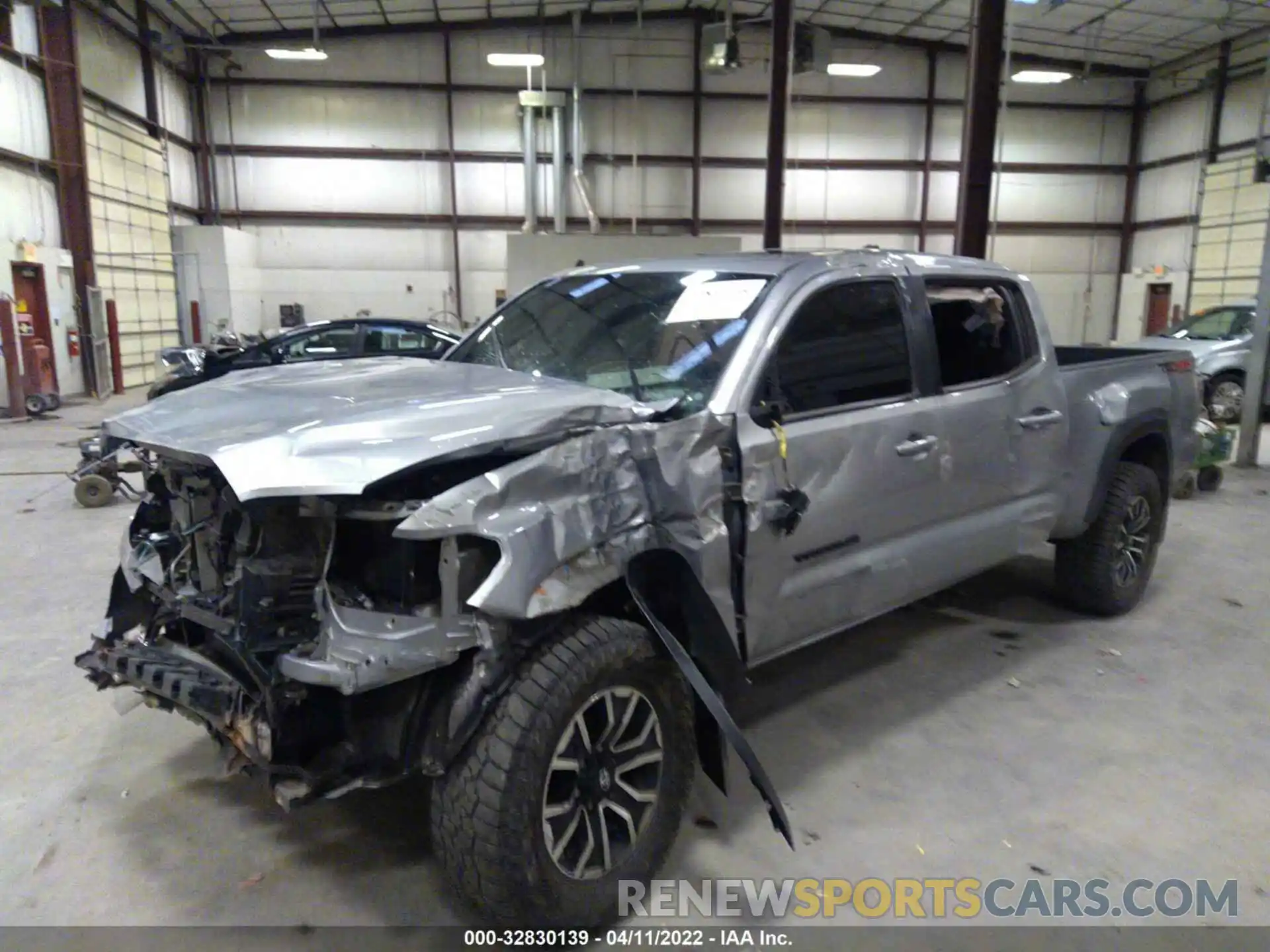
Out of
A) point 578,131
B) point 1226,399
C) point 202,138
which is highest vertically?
point 578,131

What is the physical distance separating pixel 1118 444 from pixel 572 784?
3.33 m

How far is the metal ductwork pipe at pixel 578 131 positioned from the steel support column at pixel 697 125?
94.8 inches

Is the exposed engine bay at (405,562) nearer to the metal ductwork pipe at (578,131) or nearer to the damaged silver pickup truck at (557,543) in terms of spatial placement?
the damaged silver pickup truck at (557,543)

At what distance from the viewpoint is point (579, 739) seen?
2197mm

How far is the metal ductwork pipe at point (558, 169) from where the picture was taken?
1827 cm

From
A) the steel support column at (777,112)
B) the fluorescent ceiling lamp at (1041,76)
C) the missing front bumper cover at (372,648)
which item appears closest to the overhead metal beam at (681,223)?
the fluorescent ceiling lamp at (1041,76)

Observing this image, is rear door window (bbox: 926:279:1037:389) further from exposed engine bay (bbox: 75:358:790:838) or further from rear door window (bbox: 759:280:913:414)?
exposed engine bay (bbox: 75:358:790:838)

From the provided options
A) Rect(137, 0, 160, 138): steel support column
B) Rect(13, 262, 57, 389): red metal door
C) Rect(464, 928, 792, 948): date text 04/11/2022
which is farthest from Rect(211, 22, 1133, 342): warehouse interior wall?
Rect(464, 928, 792, 948): date text 04/11/2022

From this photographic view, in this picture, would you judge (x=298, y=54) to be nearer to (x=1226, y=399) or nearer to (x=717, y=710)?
(x=1226, y=399)

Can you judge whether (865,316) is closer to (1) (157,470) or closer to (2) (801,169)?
(1) (157,470)

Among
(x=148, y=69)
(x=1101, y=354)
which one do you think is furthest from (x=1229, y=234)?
(x=148, y=69)

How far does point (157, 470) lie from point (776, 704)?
2413 millimetres

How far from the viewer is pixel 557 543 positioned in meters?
2.09

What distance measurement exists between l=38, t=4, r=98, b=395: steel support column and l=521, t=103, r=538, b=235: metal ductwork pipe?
7813 millimetres
